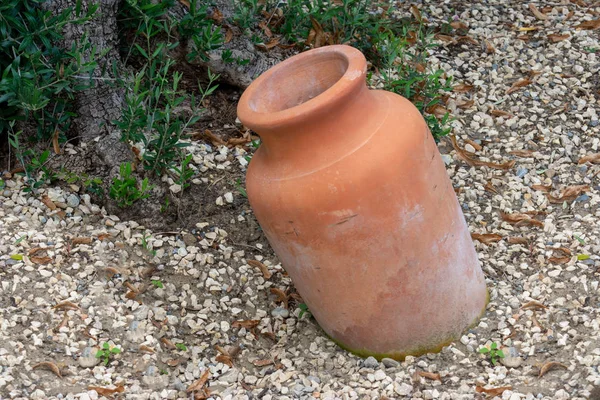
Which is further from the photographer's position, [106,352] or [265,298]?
[265,298]

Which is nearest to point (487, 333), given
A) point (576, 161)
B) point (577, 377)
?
point (577, 377)

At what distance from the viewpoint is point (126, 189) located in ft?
12.6

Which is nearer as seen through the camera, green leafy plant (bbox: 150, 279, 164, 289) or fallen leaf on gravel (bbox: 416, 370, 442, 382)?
fallen leaf on gravel (bbox: 416, 370, 442, 382)

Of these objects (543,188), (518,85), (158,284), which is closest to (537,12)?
(518,85)

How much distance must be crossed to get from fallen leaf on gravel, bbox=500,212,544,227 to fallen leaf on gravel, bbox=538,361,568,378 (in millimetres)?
972

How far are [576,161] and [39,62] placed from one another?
2.67m

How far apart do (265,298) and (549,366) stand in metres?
1.23

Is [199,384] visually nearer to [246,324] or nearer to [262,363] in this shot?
[262,363]

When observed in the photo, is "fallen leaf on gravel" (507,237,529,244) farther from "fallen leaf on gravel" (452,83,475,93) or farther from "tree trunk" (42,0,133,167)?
"tree trunk" (42,0,133,167)

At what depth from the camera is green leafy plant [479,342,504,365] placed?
333cm

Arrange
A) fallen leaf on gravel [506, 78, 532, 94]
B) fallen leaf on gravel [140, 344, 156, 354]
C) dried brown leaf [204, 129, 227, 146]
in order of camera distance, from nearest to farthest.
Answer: fallen leaf on gravel [140, 344, 156, 354], dried brown leaf [204, 129, 227, 146], fallen leaf on gravel [506, 78, 532, 94]

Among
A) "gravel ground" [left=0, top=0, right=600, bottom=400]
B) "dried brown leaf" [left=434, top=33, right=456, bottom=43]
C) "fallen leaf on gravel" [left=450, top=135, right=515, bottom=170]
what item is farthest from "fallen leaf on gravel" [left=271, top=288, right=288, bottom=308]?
"dried brown leaf" [left=434, top=33, right=456, bottom=43]

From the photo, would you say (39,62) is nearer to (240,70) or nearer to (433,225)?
(240,70)

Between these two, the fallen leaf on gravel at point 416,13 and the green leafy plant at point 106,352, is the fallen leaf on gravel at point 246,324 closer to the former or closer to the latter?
the green leafy plant at point 106,352
